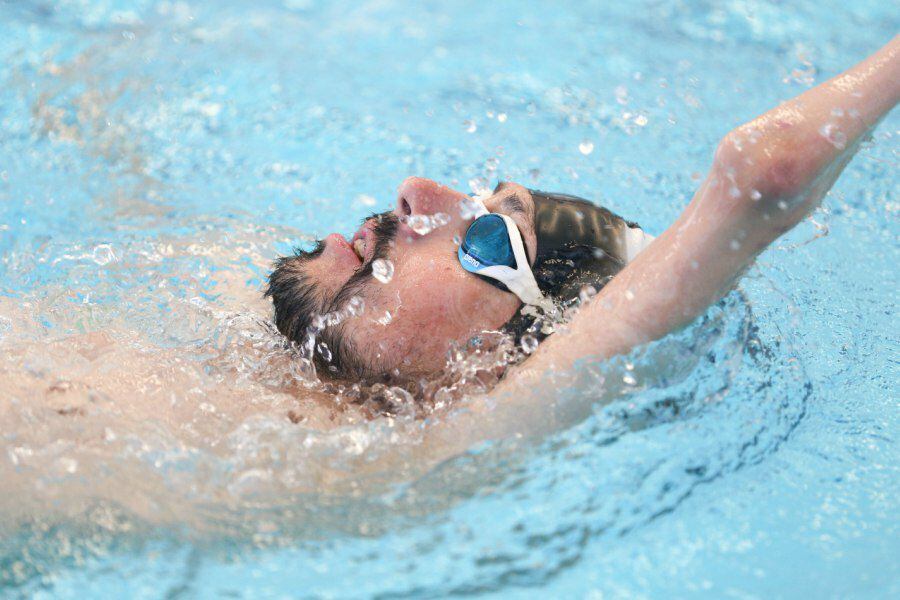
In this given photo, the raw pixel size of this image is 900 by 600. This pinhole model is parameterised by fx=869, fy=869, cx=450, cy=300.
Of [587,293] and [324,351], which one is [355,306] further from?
[587,293]

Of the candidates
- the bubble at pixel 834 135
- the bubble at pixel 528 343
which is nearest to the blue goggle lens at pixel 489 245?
the bubble at pixel 528 343

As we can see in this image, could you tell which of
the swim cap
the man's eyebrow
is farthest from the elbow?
the man's eyebrow

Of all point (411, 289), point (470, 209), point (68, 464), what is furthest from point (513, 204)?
point (68, 464)

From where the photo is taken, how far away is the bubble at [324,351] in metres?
2.05

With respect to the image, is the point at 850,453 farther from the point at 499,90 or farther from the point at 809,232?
the point at 499,90

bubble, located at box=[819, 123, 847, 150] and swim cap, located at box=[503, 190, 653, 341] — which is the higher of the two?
bubble, located at box=[819, 123, 847, 150]

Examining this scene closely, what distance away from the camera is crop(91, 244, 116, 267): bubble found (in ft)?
8.80

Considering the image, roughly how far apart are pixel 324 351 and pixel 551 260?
1.91ft

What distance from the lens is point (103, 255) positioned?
107 inches

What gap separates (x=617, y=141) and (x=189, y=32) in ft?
7.06

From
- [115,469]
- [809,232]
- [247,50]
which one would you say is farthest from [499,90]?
[115,469]

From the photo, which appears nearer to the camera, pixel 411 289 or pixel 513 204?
pixel 411 289

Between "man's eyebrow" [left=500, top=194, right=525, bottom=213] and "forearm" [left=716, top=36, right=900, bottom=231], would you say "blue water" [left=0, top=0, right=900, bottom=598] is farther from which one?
"man's eyebrow" [left=500, top=194, right=525, bottom=213]

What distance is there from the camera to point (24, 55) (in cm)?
382
